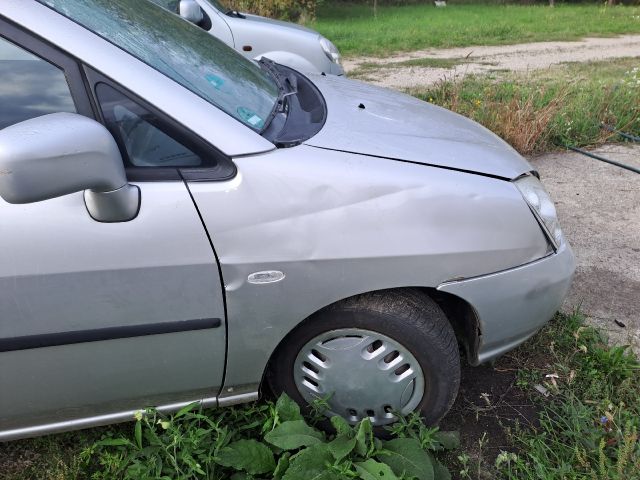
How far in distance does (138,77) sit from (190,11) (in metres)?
3.66

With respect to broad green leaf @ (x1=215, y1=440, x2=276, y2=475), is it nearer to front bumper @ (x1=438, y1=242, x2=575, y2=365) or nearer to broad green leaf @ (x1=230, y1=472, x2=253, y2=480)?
broad green leaf @ (x1=230, y1=472, x2=253, y2=480)

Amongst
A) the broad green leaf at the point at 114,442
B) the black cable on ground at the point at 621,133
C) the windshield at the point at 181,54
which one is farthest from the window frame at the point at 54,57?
the black cable on ground at the point at 621,133

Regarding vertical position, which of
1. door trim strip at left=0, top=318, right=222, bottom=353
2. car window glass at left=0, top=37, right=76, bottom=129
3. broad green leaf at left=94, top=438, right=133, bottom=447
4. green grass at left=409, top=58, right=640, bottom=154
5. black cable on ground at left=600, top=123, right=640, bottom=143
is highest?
car window glass at left=0, top=37, right=76, bottom=129

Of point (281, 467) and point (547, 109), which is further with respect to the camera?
point (547, 109)

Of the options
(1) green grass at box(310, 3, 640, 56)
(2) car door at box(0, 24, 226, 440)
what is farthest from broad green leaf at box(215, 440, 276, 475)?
(1) green grass at box(310, 3, 640, 56)

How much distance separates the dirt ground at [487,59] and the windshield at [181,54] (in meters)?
5.40

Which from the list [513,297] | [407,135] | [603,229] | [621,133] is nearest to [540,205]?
[513,297]

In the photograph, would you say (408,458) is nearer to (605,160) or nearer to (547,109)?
(605,160)

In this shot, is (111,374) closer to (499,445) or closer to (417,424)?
(417,424)

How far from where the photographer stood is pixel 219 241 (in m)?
1.61

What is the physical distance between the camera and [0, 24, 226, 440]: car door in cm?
150

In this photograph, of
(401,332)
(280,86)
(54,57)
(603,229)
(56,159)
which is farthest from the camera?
(603,229)

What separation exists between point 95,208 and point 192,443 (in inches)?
33.9

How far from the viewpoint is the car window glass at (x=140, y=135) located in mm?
1559
